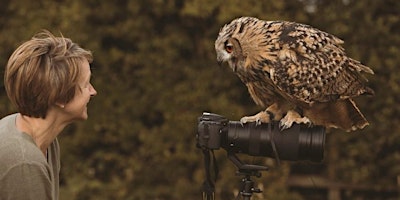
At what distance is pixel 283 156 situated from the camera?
2.43 meters

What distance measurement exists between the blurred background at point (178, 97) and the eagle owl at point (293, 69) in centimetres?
140

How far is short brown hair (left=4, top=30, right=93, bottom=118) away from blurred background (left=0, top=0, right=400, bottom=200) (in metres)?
2.20

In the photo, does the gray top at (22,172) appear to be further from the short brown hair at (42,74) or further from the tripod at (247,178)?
the tripod at (247,178)

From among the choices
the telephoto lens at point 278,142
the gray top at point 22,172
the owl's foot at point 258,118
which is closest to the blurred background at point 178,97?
the owl's foot at point 258,118

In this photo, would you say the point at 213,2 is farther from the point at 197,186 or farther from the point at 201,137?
the point at 201,137

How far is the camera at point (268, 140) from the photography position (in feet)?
7.93

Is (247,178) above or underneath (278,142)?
underneath

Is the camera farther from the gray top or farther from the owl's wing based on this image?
the gray top

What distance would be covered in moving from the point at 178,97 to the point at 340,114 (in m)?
1.75

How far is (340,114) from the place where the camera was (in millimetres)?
2861

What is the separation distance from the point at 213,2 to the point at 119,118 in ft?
3.19

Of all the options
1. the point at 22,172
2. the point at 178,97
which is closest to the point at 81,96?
the point at 22,172

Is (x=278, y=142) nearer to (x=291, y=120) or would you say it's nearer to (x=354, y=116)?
(x=291, y=120)

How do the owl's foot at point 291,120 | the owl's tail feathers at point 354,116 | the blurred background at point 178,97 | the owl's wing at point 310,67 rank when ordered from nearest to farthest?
1. the owl's foot at point 291,120
2. the owl's wing at point 310,67
3. the owl's tail feathers at point 354,116
4. the blurred background at point 178,97
